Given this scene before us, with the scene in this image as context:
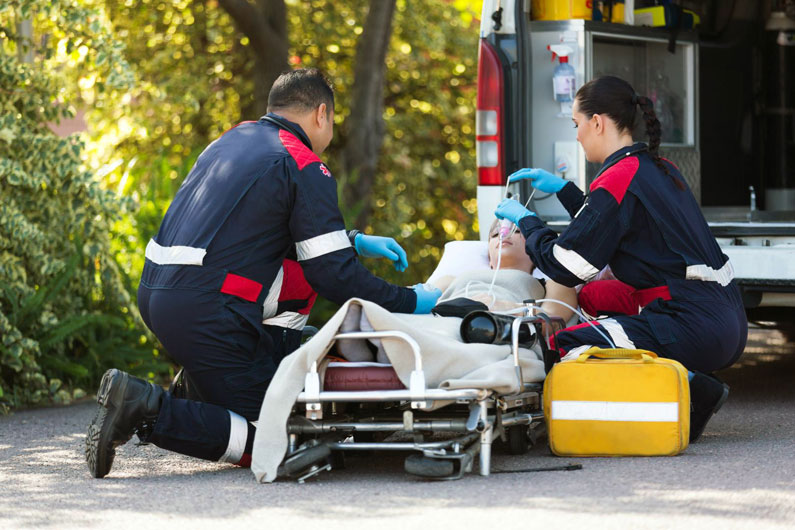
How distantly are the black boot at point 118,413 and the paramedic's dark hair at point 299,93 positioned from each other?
124 cm

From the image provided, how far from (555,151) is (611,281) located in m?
1.40

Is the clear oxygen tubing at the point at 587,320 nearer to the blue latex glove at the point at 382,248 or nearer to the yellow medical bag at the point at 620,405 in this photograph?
the yellow medical bag at the point at 620,405

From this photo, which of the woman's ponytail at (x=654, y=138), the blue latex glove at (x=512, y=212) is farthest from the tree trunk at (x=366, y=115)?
the woman's ponytail at (x=654, y=138)

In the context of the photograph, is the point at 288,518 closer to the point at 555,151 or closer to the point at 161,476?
the point at 161,476

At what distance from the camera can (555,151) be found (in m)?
6.66

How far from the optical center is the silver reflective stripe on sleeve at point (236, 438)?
15.4 ft

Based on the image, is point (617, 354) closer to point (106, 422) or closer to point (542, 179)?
point (542, 179)

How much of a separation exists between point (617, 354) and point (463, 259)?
4.79 feet

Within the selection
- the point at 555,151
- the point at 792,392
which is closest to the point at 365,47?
the point at 555,151

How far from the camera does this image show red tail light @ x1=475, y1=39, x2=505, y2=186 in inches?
258

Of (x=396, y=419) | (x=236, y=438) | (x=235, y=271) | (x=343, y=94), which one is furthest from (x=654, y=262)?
(x=343, y=94)

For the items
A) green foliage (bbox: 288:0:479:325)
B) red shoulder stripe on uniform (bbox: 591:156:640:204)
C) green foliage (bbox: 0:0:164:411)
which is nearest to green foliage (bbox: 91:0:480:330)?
green foliage (bbox: 288:0:479:325)

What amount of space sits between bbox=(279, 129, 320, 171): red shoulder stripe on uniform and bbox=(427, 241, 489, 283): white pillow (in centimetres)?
126

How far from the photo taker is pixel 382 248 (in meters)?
5.44
